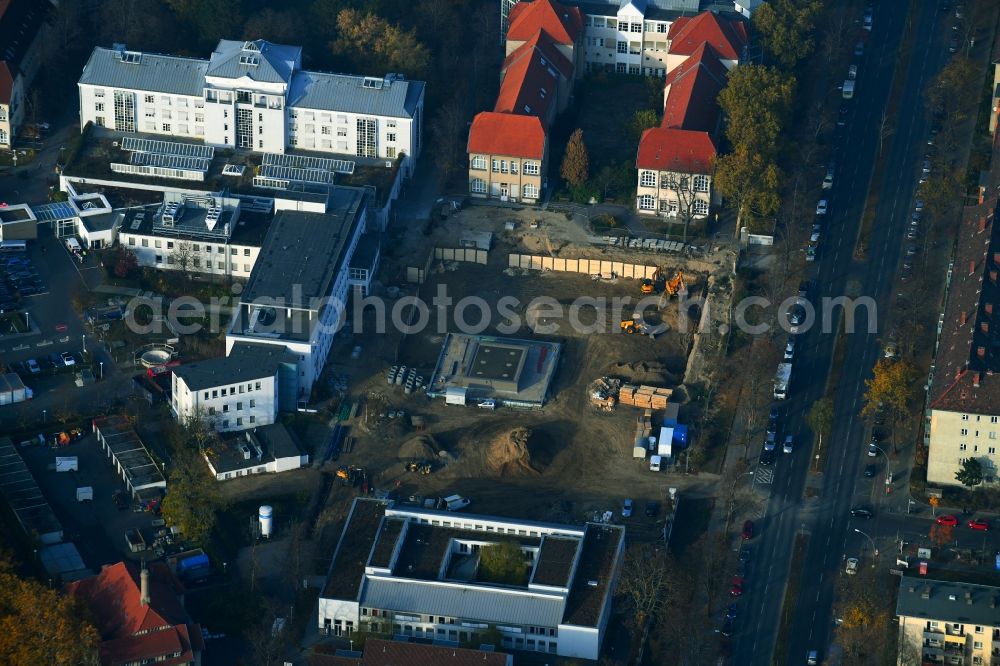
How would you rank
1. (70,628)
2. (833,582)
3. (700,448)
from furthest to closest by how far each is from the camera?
(700,448)
(833,582)
(70,628)

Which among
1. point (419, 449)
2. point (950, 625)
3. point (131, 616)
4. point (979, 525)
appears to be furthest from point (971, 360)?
point (131, 616)

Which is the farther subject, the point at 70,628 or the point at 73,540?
the point at 73,540

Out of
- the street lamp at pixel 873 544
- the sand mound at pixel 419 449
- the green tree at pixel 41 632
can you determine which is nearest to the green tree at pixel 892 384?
the street lamp at pixel 873 544

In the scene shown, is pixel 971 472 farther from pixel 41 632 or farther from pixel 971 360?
pixel 41 632

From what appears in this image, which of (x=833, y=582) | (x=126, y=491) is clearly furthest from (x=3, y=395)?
(x=833, y=582)

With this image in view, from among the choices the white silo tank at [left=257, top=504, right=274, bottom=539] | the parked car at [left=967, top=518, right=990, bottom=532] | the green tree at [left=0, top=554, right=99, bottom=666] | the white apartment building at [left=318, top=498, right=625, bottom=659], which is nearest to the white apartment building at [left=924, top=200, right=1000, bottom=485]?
the parked car at [left=967, top=518, right=990, bottom=532]

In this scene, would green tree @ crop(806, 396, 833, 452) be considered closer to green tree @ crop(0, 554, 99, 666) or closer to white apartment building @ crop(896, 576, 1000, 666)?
white apartment building @ crop(896, 576, 1000, 666)

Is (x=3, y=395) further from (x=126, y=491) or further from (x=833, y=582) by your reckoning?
(x=833, y=582)

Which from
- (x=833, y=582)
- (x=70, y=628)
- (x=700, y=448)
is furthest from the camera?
(x=700, y=448)
